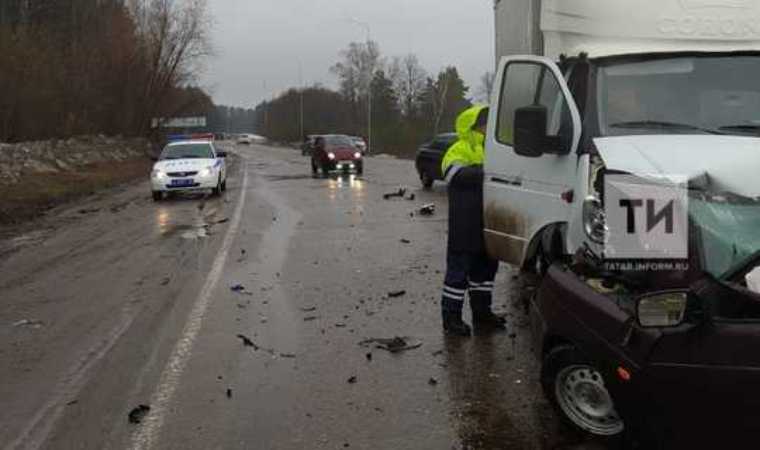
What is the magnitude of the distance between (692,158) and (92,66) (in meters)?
50.5

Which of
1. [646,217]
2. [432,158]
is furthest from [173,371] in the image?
[432,158]

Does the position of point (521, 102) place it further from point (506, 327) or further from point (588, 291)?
point (588, 291)

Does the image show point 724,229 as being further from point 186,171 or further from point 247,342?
point 186,171

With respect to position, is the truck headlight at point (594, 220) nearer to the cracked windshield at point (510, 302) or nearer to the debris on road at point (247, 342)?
the cracked windshield at point (510, 302)

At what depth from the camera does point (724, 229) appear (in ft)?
12.7

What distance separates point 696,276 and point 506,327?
358 centimetres

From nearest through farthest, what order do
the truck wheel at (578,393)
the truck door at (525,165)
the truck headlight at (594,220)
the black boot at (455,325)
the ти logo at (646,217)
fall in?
Result: the ти logo at (646,217) → the truck wheel at (578,393) → the truck headlight at (594,220) → the truck door at (525,165) → the black boot at (455,325)

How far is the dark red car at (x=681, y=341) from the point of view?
3.34 metres

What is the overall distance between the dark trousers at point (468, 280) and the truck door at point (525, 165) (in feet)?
1.01

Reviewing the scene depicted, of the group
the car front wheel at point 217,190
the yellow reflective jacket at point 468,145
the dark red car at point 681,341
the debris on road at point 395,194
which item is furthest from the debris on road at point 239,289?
the car front wheel at point 217,190

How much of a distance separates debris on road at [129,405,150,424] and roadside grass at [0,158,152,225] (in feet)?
43.5

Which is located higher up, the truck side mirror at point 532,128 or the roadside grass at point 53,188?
the truck side mirror at point 532,128

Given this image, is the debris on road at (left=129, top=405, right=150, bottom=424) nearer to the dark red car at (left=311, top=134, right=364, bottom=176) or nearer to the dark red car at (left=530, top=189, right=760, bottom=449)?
the dark red car at (left=530, top=189, right=760, bottom=449)

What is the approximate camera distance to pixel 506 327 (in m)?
7.29
